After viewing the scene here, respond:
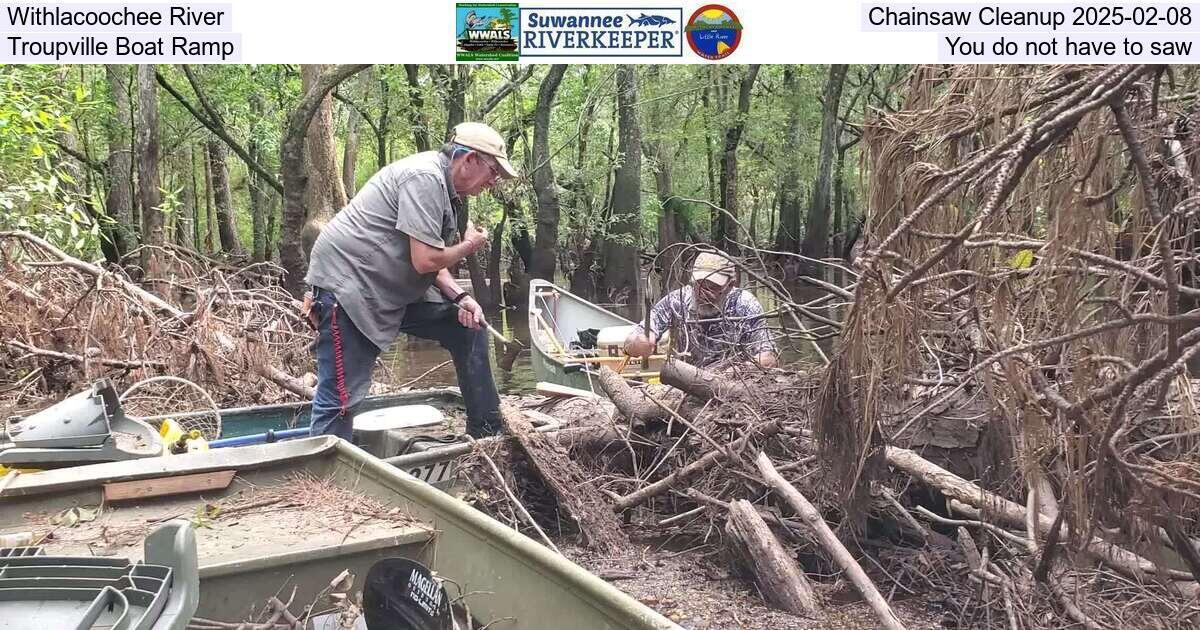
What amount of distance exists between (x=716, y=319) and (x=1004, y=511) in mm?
1765

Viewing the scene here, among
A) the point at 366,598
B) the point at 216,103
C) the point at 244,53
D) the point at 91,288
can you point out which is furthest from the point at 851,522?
the point at 216,103

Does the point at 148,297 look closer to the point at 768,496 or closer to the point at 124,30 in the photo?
the point at 124,30

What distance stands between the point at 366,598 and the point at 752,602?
7.25 feet

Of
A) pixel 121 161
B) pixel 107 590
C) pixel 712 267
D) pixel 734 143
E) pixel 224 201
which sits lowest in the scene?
pixel 107 590

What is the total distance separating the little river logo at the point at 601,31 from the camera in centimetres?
528

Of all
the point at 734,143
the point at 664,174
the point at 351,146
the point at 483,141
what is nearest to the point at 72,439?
the point at 483,141

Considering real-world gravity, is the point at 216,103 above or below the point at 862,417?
above

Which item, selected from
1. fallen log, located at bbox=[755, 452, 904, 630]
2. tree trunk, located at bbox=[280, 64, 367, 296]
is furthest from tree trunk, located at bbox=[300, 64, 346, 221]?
fallen log, located at bbox=[755, 452, 904, 630]

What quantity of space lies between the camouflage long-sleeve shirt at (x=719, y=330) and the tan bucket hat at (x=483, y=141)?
1.18 metres

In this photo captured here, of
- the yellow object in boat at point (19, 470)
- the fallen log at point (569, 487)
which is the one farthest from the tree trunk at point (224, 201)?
the yellow object in boat at point (19, 470)

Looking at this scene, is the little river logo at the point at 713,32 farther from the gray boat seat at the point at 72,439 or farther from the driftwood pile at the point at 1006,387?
the gray boat seat at the point at 72,439

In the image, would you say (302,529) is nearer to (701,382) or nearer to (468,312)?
(468,312)

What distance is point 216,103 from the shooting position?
18.9 m

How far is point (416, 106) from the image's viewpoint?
738 inches
